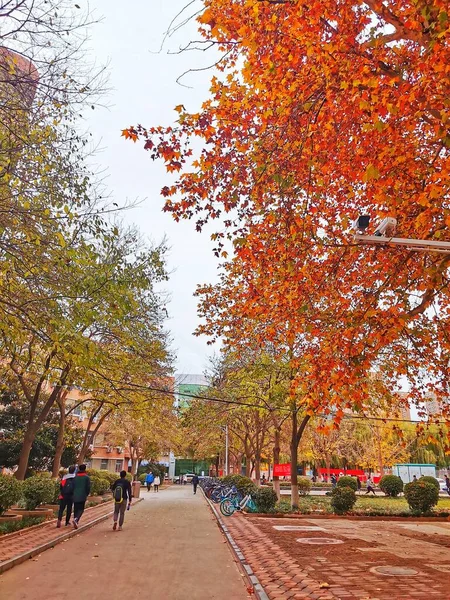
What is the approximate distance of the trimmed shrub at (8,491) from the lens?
11.9m

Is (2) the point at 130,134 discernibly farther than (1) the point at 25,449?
No

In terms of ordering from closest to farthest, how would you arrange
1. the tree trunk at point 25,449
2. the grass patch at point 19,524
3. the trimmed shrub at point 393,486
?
the grass patch at point 19,524, the tree trunk at point 25,449, the trimmed shrub at point 393,486

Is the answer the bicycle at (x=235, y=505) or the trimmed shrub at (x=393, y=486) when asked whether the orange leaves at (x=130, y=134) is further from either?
the trimmed shrub at (x=393, y=486)

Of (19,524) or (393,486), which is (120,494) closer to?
(19,524)

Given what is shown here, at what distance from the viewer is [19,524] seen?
1242 cm

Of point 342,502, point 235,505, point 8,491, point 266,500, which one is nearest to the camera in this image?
point 8,491

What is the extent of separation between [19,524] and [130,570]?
18.7ft

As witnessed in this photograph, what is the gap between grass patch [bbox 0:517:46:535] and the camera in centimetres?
1145

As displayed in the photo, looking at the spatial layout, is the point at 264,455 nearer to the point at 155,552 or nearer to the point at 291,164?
the point at 155,552

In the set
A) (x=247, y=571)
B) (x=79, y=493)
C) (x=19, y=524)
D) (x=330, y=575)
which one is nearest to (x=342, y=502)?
(x=79, y=493)

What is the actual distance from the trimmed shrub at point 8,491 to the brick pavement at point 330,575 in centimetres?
583

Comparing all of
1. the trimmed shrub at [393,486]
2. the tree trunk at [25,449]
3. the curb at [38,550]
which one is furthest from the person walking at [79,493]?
the trimmed shrub at [393,486]

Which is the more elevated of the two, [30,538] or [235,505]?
[235,505]

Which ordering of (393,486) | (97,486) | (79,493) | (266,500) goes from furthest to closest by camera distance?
(393,486) → (97,486) → (266,500) → (79,493)
